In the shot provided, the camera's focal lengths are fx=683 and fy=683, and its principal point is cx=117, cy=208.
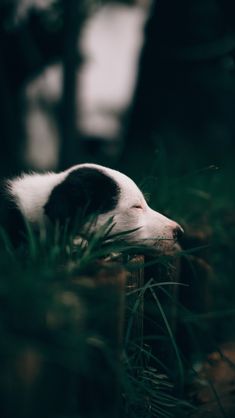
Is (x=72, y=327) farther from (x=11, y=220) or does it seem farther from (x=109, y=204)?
(x=109, y=204)

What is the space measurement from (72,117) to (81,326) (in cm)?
652

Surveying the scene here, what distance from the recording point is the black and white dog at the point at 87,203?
310 cm

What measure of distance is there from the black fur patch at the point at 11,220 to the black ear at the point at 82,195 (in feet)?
0.47

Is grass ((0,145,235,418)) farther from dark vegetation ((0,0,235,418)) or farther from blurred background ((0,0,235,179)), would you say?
blurred background ((0,0,235,179))

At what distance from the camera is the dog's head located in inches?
122

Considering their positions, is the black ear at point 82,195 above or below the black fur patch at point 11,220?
above

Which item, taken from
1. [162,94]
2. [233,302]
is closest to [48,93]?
[162,94]


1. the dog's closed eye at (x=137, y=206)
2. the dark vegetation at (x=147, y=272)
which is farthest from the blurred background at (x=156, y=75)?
the dog's closed eye at (x=137, y=206)

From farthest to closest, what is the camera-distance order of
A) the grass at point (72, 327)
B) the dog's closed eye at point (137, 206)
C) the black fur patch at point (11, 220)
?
the dog's closed eye at point (137, 206) → the black fur patch at point (11, 220) → the grass at point (72, 327)

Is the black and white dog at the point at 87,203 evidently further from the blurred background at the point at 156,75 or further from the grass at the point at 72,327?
the blurred background at the point at 156,75

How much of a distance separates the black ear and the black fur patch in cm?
14

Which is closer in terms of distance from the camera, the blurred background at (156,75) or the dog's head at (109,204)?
the dog's head at (109,204)

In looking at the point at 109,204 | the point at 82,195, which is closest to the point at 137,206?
the point at 109,204

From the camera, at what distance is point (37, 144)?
13242 millimetres
